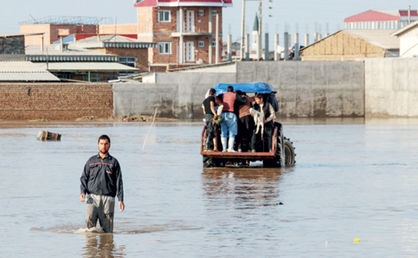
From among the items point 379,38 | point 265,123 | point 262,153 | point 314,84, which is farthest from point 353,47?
point 262,153

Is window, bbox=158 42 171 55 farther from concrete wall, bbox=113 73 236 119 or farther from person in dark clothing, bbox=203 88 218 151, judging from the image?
person in dark clothing, bbox=203 88 218 151

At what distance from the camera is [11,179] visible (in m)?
22.3

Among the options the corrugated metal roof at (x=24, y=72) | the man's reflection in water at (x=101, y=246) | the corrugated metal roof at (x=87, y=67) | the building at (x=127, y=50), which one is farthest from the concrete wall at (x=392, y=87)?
the man's reflection in water at (x=101, y=246)

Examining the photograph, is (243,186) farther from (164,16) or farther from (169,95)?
(164,16)

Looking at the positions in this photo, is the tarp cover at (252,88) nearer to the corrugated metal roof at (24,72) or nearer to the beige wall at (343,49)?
the corrugated metal roof at (24,72)

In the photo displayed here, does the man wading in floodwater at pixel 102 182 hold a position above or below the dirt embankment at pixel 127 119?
above

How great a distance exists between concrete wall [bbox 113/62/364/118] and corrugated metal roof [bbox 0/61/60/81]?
7.14 meters

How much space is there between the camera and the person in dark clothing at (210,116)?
2341cm

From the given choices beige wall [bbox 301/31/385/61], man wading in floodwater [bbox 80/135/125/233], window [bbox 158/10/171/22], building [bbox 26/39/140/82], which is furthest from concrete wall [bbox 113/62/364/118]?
man wading in floodwater [bbox 80/135/125/233]

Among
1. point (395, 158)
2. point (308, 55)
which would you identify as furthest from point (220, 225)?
point (308, 55)

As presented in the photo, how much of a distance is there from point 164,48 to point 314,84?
46.4 meters

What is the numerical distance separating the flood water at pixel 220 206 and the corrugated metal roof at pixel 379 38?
5050 cm

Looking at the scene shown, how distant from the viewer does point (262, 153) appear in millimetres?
23312

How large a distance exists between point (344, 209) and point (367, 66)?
45.3 m
